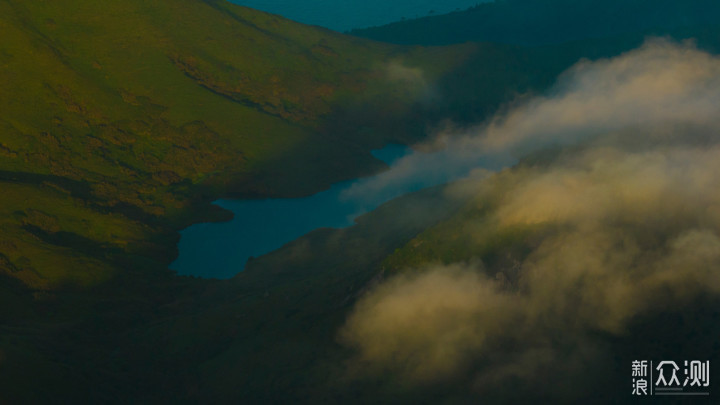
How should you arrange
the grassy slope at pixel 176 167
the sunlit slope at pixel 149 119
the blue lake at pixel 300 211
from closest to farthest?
1. the grassy slope at pixel 176 167
2. the sunlit slope at pixel 149 119
3. the blue lake at pixel 300 211

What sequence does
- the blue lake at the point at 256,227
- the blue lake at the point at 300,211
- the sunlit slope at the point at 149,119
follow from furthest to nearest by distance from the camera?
the blue lake at the point at 300,211, the blue lake at the point at 256,227, the sunlit slope at the point at 149,119

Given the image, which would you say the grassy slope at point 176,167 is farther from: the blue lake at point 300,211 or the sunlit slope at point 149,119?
the blue lake at point 300,211

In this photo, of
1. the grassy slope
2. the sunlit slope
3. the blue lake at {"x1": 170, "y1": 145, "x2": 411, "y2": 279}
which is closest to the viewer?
the grassy slope

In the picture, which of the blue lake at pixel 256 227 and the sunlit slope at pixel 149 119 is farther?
the blue lake at pixel 256 227

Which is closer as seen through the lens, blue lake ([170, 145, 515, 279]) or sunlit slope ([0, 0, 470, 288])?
sunlit slope ([0, 0, 470, 288])

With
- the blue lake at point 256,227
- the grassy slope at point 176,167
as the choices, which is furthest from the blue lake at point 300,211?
the grassy slope at point 176,167

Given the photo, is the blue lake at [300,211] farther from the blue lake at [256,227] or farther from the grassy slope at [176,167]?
the grassy slope at [176,167]

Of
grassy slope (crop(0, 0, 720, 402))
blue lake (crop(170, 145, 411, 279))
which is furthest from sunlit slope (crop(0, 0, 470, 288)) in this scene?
blue lake (crop(170, 145, 411, 279))

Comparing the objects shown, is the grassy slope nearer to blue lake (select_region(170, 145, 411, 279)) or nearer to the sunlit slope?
the sunlit slope

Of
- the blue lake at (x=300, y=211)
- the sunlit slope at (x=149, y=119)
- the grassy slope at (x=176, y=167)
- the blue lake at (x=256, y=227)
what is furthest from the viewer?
the blue lake at (x=300, y=211)
